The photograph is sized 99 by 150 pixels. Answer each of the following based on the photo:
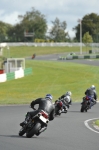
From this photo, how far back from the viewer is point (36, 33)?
7156 inches

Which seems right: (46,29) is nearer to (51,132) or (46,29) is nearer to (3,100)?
(3,100)

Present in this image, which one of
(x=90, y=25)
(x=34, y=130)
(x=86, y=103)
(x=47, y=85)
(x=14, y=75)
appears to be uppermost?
(x=90, y=25)

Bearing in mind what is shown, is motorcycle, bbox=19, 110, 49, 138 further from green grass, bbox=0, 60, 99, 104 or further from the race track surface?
green grass, bbox=0, 60, 99, 104

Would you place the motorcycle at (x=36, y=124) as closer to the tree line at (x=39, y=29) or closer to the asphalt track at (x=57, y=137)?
the asphalt track at (x=57, y=137)

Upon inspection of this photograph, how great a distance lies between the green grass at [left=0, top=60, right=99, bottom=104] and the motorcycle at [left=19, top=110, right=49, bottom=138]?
58.5 feet

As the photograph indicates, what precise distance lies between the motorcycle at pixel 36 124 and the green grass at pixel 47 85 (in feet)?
58.5

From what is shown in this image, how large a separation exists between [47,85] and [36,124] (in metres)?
32.1

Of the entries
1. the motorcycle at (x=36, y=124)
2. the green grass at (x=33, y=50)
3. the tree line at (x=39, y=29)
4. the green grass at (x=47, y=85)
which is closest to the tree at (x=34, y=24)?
the tree line at (x=39, y=29)

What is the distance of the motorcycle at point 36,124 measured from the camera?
14.4m

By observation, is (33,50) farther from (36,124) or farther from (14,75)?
(36,124)

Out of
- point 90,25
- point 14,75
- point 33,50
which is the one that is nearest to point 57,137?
point 14,75

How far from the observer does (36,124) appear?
1448cm

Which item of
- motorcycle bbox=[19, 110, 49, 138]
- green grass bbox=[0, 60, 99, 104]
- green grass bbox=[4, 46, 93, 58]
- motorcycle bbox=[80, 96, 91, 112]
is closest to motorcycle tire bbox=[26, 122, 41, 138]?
motorcycle bbox=[19, 110, 49, 138]

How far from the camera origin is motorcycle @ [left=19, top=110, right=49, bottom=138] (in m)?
14.4
